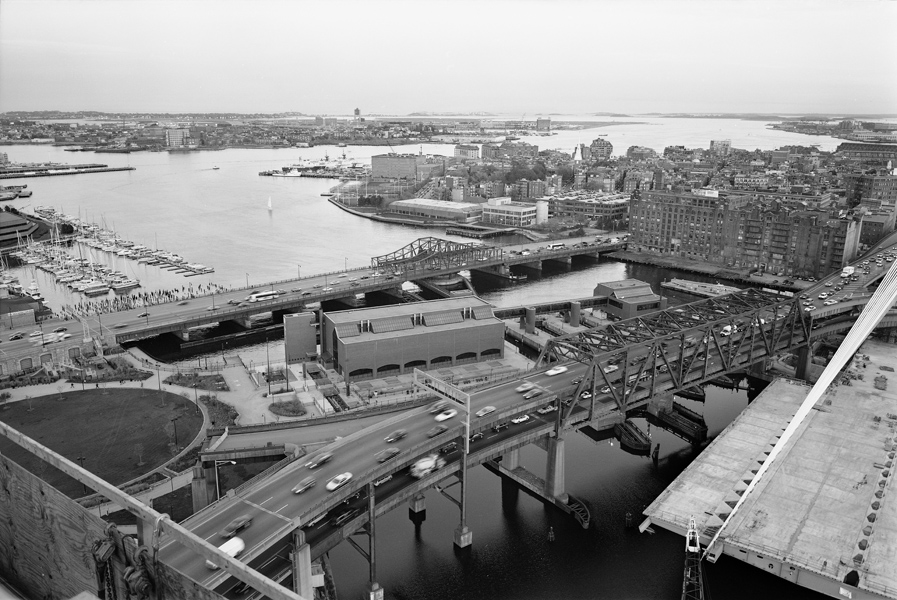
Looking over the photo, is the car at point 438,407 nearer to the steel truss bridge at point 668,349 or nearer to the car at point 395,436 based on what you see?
the car at point 395,436

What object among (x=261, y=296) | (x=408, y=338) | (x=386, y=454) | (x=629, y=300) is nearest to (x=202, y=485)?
(x=386, y=454)

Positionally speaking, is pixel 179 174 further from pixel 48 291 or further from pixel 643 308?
pixel 643 308

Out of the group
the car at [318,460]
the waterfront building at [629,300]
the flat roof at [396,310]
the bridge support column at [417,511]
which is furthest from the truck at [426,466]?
the waterfront building at [629,300]

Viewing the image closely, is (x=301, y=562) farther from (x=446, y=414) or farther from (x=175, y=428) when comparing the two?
(x=175, y=428)

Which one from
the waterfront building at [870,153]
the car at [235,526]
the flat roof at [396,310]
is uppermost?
the waterfront building at [870,153]

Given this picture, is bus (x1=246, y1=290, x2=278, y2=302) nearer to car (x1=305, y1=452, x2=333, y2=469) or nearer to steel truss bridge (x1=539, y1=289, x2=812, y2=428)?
steel truss bridge (x1=539, y1=289, x2=812, y2=428)

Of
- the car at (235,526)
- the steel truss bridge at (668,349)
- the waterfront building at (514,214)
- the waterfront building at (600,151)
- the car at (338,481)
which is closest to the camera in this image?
the car at (235,526)

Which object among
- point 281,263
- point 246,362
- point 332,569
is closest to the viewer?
point 332,569

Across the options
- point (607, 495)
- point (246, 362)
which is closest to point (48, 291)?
point (246, 362)
